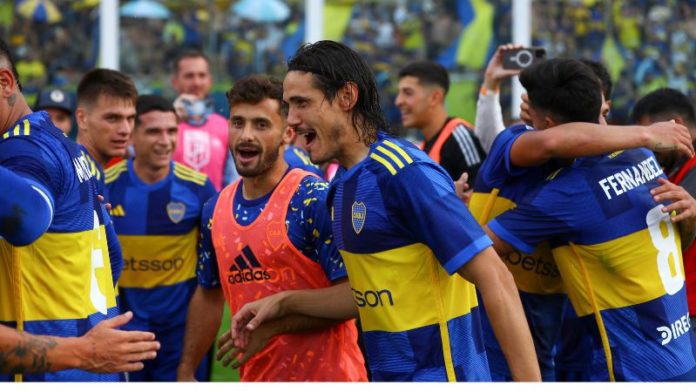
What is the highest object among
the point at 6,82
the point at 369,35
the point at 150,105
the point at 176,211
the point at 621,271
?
the point at 369,35

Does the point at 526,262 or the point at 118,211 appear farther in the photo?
the point at 118,211

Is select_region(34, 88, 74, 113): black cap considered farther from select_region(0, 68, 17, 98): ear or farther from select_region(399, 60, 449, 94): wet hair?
select_region(0, 68, 17, 98): ear

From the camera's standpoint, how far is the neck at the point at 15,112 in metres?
3.87

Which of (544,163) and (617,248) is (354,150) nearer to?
(544,163)

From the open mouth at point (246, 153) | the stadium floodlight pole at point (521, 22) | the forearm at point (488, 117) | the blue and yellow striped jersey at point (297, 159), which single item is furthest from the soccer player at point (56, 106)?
the stadium floodlight pole at point (521, 22)

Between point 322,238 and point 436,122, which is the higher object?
point 436,122

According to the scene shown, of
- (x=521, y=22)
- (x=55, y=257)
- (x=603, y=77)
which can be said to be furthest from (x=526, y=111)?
(x=521, y=22)

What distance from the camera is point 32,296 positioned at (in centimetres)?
386

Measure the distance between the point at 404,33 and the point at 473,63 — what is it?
1552 millimetres

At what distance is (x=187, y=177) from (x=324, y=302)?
2901mm

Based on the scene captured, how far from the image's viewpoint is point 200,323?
521 centimetres

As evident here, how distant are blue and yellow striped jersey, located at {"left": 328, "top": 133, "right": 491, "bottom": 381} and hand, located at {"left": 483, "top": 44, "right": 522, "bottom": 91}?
2595 mm
